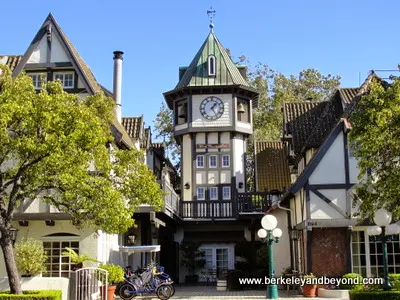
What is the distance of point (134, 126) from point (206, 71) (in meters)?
7.11

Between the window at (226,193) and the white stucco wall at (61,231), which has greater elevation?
the window at (226,193)

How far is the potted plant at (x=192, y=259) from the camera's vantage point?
30297 millimetres

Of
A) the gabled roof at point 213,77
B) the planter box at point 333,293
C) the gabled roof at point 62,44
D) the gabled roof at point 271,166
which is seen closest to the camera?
the planter box at point 333,293

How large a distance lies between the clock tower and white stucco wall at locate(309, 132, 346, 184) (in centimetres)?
1136

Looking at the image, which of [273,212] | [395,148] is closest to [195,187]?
[273,212]

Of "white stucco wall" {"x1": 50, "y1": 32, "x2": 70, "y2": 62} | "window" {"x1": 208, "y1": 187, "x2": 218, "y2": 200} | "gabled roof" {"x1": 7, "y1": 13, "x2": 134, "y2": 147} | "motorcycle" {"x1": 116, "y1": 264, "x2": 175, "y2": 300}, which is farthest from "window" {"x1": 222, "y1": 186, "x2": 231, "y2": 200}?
"white stucco wall" {"x1": 50, "y1": 32, "x2": 70, "y2": 62}

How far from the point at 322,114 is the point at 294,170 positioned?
151 inches

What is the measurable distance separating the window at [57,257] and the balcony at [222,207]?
9.29 m

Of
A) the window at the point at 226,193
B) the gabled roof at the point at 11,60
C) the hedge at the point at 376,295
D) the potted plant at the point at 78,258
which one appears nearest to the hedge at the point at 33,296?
the potted plant at the point at 78,258

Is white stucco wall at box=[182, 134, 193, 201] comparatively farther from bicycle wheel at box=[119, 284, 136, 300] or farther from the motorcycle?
bicycle wheel at box=[119, 284, 136, 300]

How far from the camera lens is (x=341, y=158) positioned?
20594 mm

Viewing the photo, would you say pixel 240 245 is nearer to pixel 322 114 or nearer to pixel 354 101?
pixel 322 114

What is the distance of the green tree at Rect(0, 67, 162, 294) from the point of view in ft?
47.5

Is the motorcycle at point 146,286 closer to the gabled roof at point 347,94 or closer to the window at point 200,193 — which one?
the gabled roof at point 347,94
